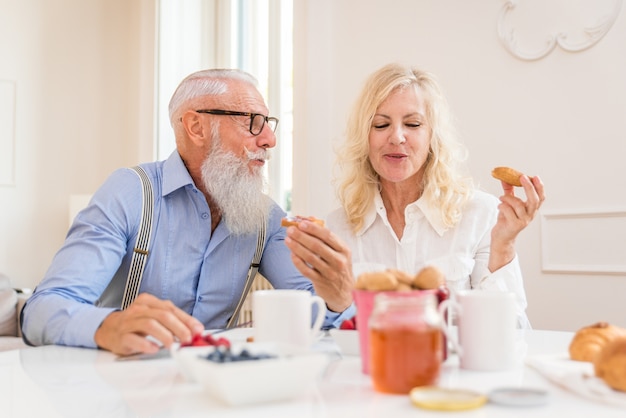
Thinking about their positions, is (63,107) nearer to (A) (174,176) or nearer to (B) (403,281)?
(A) (174,176)

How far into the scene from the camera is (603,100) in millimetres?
2395

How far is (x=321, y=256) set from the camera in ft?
5.15

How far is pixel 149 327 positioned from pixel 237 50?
379 cm

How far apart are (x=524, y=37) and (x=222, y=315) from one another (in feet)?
5.46

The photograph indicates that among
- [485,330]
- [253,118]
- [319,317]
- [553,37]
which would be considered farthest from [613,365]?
[553,37]

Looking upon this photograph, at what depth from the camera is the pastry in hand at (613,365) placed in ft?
2.82

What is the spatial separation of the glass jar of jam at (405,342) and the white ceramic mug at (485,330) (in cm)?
13

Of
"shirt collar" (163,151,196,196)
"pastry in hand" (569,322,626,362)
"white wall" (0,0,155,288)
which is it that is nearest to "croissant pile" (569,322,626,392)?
"pastry in hand" (569,322,626,362)

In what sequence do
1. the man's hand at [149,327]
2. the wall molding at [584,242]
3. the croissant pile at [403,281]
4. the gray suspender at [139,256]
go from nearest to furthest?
the croissant pile at [403,281] → the man's hand at [149,327] → the gray suspender at [139,256] → the wall molding at [584,242]

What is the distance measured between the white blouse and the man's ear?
0.62 m

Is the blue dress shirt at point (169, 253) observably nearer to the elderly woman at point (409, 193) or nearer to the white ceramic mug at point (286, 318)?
the elderly woman at point (409, 193)

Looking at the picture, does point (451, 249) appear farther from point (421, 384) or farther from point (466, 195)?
point (421, 384)

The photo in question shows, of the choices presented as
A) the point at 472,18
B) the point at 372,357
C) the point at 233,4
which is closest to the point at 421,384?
the point at 372,357

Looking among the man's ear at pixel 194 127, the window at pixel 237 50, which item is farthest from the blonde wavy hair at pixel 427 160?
the window at pixel 237 50
